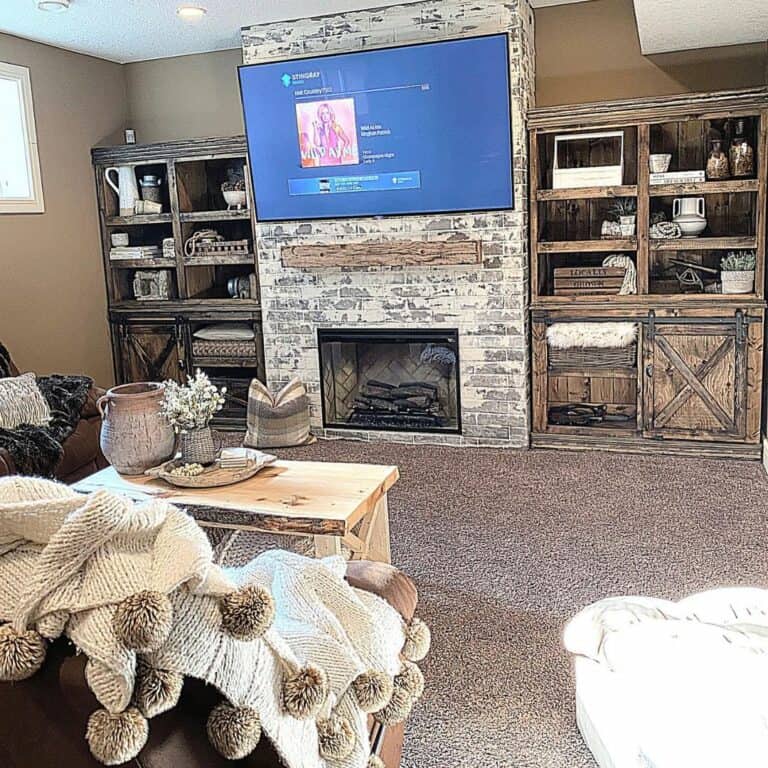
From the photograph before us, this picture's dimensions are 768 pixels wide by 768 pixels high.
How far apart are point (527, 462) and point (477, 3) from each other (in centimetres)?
257

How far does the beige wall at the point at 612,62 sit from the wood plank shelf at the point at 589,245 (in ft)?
2.95

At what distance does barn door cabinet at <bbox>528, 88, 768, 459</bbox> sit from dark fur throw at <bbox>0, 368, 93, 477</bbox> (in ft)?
8.46

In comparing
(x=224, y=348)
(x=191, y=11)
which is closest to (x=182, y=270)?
(x=224, y=348)

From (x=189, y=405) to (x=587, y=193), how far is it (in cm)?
278

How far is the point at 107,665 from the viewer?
1.07 m

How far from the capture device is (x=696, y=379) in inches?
184

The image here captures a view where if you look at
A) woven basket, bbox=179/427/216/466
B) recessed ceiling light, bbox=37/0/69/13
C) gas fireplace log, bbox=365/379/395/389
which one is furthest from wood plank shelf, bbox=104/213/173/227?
woven basket, bbox=179/427/216/466

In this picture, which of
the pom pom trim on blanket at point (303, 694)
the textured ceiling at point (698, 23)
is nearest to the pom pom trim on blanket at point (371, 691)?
the pom pom trim on blanket at point (303, 694)

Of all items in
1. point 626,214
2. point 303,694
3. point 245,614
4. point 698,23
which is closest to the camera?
point 245,614

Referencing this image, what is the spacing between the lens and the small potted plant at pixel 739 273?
4.54 metres

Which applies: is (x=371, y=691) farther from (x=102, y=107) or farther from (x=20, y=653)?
(x=102, y=107)

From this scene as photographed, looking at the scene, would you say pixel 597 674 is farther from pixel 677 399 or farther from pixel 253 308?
pixel 253 308

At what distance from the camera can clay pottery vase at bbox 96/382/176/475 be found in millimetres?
2988

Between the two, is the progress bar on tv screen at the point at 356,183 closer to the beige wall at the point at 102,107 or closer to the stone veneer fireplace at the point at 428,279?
the stone veneer fireplace at the point at 428,279
